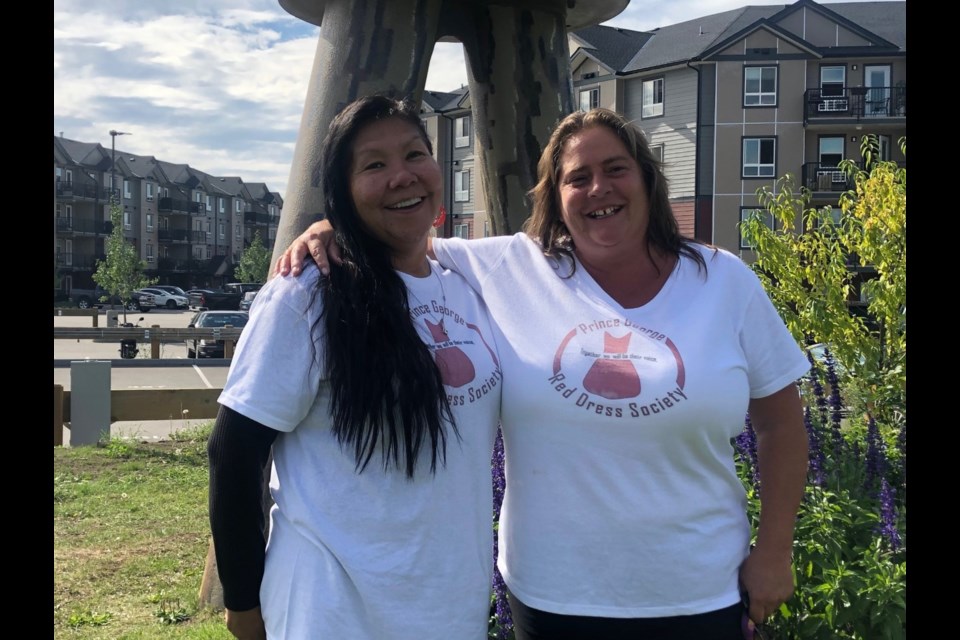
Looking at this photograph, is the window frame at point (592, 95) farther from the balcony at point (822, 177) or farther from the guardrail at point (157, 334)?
the guardrail at point (157, 334)

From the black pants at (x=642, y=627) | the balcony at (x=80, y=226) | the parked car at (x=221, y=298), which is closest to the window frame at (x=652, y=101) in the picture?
the parked car at (x=221, y=298)

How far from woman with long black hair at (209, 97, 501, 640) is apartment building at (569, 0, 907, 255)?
102 feet

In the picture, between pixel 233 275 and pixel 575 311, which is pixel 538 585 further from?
pixel 233 275

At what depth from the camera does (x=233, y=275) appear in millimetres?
70062

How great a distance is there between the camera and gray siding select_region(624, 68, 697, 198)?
33.0m

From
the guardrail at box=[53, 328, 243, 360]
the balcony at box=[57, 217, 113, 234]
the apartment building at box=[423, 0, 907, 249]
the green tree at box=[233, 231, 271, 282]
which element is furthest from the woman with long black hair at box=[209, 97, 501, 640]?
the balcony at box=[57, 217, 113, 234]

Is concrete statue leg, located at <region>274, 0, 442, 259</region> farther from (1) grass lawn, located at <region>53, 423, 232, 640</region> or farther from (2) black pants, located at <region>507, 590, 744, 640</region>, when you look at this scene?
(2) black pants, located at <region>507, 590, 744, 640</region>

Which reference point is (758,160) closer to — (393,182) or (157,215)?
(393,182)

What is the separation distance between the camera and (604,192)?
2316 mm

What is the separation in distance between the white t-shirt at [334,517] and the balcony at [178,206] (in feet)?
237

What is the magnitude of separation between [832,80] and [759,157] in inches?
150

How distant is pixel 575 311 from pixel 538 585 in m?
0.65

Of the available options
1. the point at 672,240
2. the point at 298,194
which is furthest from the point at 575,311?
the point at 298,194
